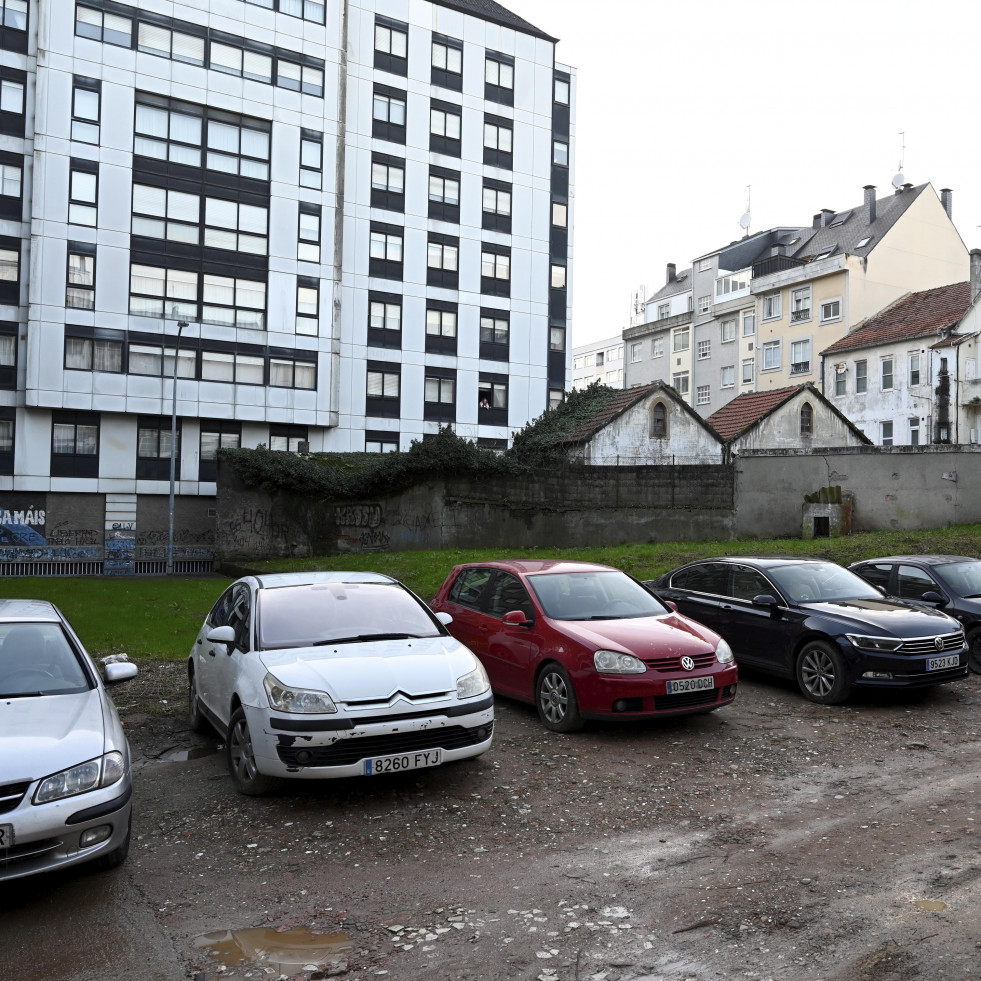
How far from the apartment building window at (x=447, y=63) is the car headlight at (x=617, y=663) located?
4336cm

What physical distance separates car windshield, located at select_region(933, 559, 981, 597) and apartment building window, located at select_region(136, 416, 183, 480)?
33163 millimetres

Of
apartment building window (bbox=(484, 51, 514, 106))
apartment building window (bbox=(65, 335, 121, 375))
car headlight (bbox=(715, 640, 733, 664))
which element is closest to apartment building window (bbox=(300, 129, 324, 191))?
apartment building window (bbox=(484, 51, 514, 106))

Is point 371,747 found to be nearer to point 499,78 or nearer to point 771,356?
point 499,78

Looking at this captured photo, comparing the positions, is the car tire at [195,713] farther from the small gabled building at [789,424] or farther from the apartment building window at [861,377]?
the apartment building window at [861,377]

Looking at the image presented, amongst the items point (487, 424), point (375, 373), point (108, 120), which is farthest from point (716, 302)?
point (108, 120)

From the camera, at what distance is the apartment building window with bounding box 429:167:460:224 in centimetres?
4522

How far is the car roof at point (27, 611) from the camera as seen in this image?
6.39 metres

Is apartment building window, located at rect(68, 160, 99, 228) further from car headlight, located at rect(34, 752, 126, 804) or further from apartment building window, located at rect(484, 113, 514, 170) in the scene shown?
car headlight, located at rect(34, 752, 126, 804)

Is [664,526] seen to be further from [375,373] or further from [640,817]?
[640,817]

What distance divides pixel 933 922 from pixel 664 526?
80.2 feet

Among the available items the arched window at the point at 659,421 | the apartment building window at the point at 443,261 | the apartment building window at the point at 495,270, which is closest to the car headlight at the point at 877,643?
the arched window at the point at 659,421

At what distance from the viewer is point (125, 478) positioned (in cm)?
3809

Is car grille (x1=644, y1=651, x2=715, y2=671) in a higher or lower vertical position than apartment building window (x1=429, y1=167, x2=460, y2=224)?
lower

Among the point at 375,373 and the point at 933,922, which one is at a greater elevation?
the point at 375,373
